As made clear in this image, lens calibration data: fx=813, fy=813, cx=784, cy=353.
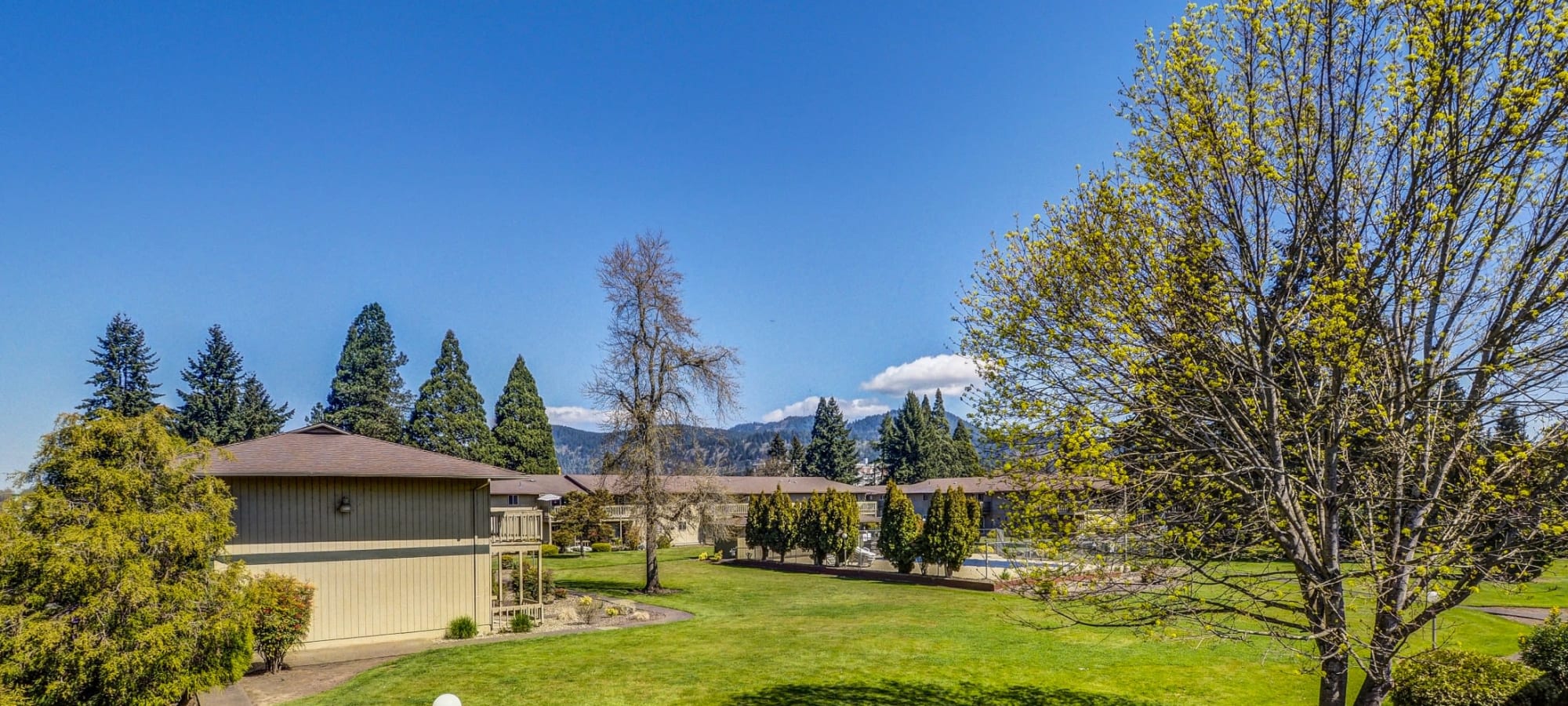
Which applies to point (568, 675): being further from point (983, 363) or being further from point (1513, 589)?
point (1513, 589)

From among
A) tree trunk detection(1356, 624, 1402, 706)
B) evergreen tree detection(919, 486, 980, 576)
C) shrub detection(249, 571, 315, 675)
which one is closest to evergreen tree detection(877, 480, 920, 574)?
evergreen tree detection(919, 486, 980, 576)

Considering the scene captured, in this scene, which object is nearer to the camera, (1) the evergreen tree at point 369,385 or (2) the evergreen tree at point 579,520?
(2) the evergreen tree at point 579,520

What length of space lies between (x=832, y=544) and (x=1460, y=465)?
81.7 feet

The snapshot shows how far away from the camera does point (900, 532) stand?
87.4ft

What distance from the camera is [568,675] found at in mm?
13055

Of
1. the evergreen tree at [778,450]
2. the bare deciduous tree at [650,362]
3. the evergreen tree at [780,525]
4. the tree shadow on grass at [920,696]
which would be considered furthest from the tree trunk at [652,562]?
the evergreen tree at [778,450]

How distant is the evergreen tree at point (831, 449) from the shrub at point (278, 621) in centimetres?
6777

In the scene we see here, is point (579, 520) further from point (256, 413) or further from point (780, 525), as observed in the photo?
point (256, 413)

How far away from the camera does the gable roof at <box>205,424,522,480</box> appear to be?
50.6 feet

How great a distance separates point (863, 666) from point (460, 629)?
28.8 feet

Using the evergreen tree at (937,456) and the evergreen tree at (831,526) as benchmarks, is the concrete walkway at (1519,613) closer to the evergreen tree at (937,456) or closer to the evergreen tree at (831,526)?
the evergreen tree at (831,526)

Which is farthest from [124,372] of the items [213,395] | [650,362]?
[650,362]

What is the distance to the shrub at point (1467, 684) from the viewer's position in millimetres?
8977

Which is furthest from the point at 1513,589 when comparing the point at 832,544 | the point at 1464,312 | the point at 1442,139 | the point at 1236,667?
the point at 832,544
